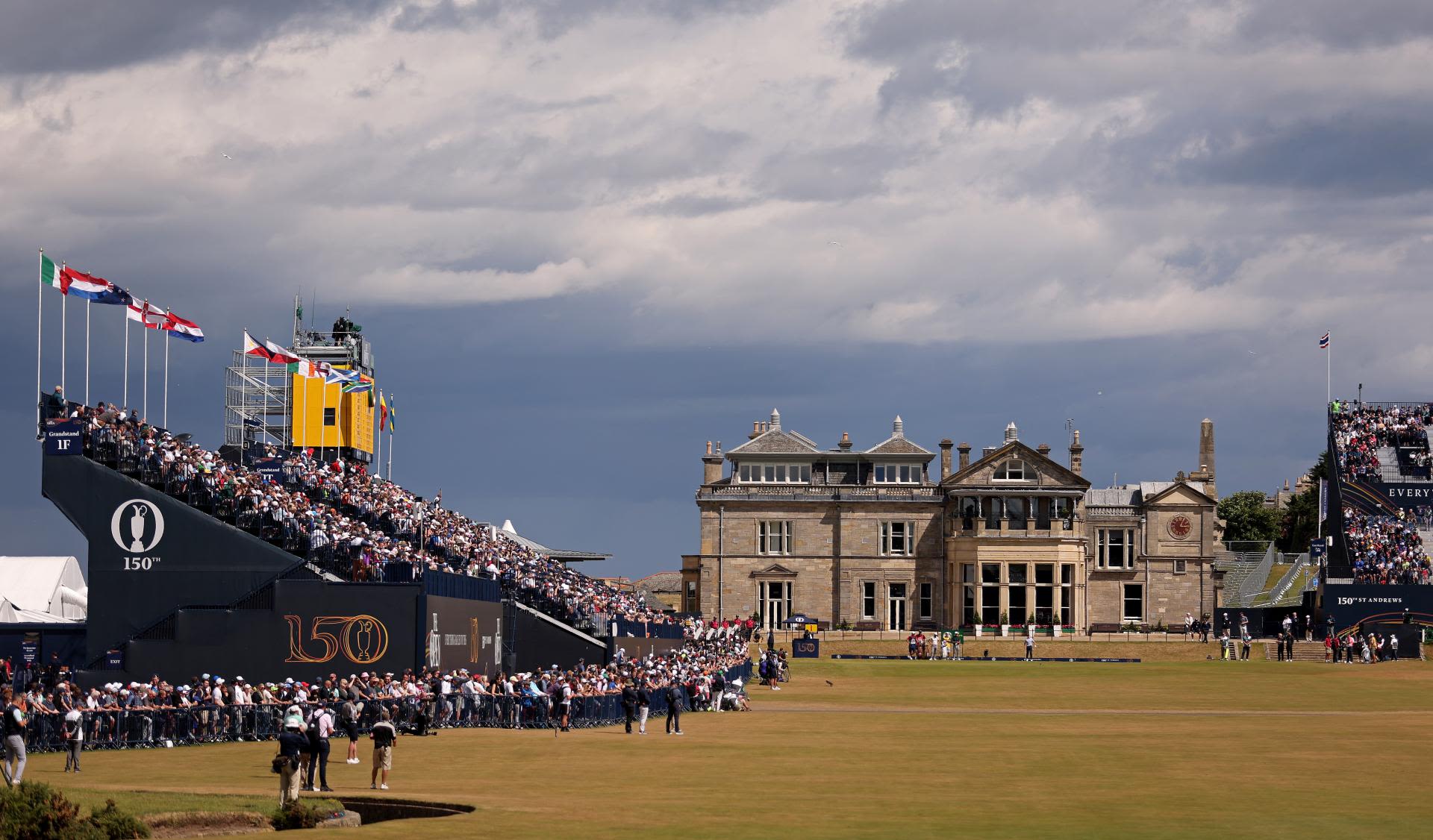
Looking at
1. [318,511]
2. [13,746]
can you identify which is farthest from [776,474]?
[13,746]

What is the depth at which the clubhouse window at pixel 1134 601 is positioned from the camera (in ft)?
348

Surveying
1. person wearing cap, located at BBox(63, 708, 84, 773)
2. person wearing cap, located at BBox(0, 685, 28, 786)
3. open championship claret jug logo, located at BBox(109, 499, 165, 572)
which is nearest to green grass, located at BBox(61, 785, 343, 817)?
person wearing cap, located at BBox(0, 685, 28, 786)

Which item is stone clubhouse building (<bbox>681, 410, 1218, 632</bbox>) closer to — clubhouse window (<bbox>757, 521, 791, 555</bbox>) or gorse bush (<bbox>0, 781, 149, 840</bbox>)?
clubhouse window (<bbox>757, 521, 791, 555</bbox>)

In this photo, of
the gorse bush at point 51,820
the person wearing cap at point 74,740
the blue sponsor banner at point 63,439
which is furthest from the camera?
the blue sponsor banner at point 63,439

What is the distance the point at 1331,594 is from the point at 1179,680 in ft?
53.5

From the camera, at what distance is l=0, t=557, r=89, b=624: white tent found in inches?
2645

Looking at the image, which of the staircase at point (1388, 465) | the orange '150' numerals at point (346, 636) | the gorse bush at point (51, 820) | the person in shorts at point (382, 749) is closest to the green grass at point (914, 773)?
the person in shorts at point (382, 749)

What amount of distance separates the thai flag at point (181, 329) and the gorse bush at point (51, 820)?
32363 mm

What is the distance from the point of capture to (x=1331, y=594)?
81.6m

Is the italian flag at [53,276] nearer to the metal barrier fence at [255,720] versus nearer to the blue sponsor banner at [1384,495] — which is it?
the metal barrier fence at [255,720]

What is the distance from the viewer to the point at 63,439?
50.2 m

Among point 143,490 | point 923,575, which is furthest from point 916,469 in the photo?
point 143,490

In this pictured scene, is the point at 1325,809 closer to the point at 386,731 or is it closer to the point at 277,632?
the point at 386,731

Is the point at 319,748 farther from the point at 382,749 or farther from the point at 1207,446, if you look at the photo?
the point at 1207,446
